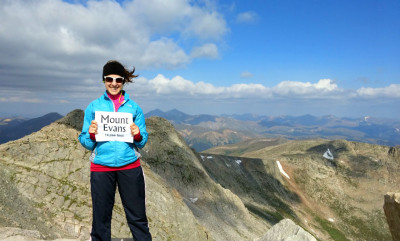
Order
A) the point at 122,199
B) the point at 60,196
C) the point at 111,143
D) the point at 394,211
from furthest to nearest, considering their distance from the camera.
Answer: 1. the point at 60,196
2. the point at 394,211
3. the point at 122,199
4. the point at 111,143

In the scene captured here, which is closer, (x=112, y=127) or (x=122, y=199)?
(x=112, y=127)

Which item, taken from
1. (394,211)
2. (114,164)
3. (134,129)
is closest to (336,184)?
(394,211)

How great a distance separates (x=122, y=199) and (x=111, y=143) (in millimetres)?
1732

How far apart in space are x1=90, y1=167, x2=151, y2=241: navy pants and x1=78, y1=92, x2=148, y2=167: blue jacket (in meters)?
0.36

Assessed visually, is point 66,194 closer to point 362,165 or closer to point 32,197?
point 32,197

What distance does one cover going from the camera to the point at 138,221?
740 cm

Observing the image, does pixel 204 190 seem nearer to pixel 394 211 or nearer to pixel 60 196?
pixel 60 196

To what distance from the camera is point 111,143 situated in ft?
23.5

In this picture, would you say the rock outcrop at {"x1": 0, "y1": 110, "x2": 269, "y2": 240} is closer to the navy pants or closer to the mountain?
the navy pants

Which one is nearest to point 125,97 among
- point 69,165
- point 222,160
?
point 69,165

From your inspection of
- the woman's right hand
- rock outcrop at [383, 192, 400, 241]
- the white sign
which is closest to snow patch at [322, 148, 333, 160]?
rock outcrop at [383, 192, 400, 241]

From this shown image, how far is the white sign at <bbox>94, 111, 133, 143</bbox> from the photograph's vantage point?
7.16m

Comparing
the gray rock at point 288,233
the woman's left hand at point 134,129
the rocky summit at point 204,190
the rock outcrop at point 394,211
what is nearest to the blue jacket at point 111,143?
the woman's left hand at point 134,129

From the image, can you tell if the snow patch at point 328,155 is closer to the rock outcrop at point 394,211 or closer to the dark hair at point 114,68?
the rock outcrop at point 394,211
